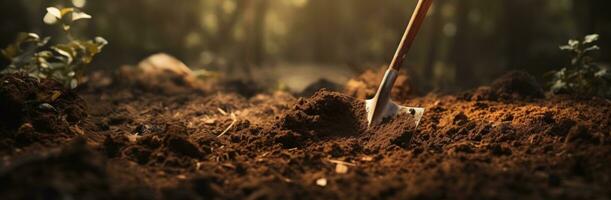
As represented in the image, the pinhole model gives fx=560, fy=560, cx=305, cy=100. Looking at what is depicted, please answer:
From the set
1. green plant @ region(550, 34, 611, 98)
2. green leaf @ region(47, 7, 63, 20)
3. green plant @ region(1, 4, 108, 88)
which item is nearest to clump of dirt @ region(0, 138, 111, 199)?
green leaf @ region(47, 7, 63, 20)

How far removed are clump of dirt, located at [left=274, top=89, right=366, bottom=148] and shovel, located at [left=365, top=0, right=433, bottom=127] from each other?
0.08m

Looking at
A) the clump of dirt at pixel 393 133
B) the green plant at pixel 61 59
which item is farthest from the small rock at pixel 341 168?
the green plant at pixel 61 59

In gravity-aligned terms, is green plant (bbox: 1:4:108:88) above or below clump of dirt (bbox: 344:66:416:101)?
above

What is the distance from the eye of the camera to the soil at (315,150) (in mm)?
2539

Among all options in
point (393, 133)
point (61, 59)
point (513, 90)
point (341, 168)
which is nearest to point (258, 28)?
point (61, 59)

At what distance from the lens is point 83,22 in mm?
11938

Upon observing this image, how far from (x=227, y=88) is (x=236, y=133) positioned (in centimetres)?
247

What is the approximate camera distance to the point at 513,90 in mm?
4418

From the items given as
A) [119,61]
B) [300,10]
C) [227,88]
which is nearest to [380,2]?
[300,10]

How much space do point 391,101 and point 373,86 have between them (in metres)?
1.48

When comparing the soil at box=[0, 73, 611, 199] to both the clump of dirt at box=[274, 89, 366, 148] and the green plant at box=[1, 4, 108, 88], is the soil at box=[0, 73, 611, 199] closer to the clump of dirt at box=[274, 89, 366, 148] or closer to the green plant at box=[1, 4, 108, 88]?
the clump of dirt at box=[274, 89, 366, 148]

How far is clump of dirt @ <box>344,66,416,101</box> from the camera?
5055 millimetres

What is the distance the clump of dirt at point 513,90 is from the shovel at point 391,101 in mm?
770

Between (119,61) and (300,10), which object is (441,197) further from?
(300,10)
